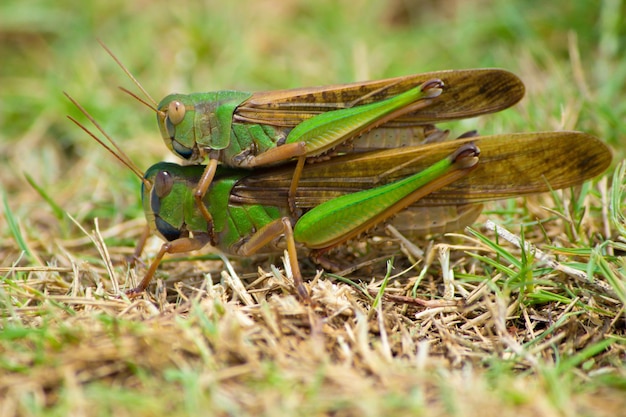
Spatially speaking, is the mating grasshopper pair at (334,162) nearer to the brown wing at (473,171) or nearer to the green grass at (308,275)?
the brown wing at (473,171)

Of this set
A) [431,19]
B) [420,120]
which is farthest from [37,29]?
[420,120]

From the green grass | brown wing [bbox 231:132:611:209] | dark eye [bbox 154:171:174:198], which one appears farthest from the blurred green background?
dark eye [bbox 154:171:174:198]

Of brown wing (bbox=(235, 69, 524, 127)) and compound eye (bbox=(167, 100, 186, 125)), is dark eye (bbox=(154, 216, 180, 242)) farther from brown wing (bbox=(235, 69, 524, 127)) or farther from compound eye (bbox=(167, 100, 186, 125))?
brown wing (bbox=(235, 69, 524, 127))

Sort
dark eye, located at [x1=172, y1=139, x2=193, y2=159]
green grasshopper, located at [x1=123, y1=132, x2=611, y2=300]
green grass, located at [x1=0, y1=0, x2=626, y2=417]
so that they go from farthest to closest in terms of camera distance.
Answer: dark eye, located at [x1=172, y1=139, x2=193, y2=159], green grasshopper, located at [x1=123, y1=132, x2=611, y2=300], green grass, located at [x1=0, y1=0, x2=626, y2=417]

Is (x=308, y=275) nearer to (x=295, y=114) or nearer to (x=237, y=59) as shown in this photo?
(x=295, y=114)

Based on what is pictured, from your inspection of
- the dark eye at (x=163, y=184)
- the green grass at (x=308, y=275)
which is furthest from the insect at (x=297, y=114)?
the green grass at (x=308, y=275)

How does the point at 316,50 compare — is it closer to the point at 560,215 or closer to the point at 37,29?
the point at 37,29
